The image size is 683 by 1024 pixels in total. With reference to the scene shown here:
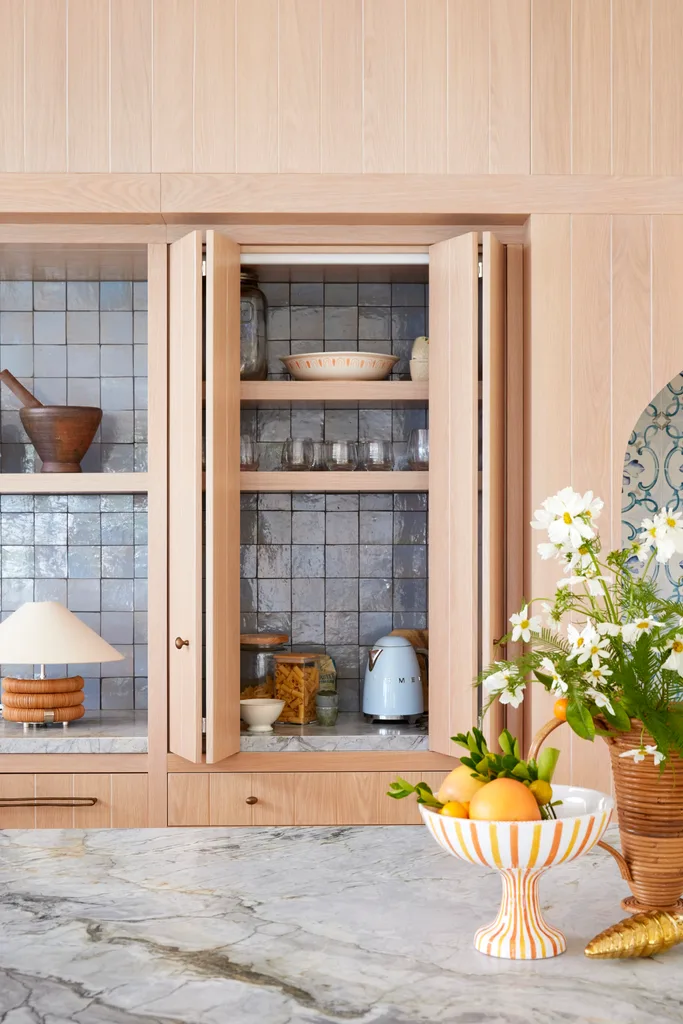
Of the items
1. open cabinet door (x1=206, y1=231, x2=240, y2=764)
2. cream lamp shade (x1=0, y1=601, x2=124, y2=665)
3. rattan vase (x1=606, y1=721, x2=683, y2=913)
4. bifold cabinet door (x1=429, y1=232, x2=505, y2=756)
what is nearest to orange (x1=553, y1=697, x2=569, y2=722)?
rattan vase (x1=606, y1=721, x2=683, y2=913)

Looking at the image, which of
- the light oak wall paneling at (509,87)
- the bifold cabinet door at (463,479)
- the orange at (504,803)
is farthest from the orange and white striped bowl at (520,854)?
the light oak wall paneling at (509,87)

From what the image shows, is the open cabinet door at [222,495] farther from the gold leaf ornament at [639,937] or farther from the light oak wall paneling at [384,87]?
the gold leaf ornament at [639,937]

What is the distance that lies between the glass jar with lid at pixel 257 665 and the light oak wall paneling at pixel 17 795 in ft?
1.81

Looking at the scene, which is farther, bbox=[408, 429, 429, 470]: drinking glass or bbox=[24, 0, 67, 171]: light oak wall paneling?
bbox=[408, 429, 429, 470]: drinking glass

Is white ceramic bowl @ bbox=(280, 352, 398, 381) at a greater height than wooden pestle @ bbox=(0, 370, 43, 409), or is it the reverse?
white ceramic bowl @ bbox=(280, 352, 398, 381)

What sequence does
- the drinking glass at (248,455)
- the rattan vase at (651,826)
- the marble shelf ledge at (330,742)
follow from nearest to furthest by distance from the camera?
the rattan vase at (651,826) → the marble shelf ledge at (330,742) → the drinking glass at (248,455)

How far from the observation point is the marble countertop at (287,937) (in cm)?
96

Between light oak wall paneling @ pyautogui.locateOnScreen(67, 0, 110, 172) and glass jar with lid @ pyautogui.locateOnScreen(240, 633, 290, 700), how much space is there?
1222 mm

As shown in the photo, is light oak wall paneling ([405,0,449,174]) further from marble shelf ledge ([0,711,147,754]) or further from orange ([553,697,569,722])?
orange ([553,697,569,722])

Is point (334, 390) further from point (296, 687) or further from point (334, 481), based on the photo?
point (296, 687)

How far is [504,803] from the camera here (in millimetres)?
1059

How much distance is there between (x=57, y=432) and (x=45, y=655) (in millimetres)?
599

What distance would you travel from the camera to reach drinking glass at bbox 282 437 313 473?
8.79 ft

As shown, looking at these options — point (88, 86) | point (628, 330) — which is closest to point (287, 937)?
point (628, 330)
